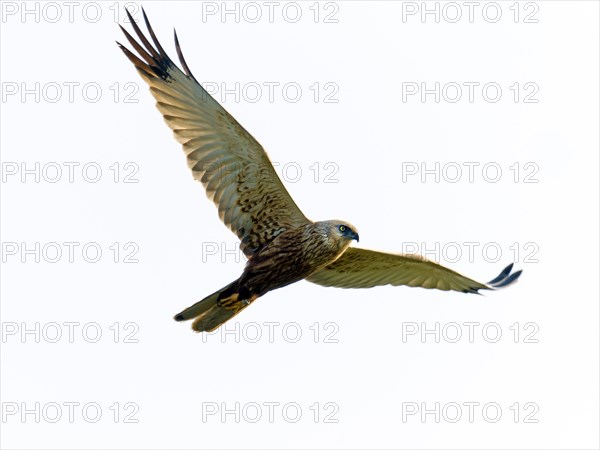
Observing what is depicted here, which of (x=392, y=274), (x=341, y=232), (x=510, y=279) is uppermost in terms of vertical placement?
(x=341, y=232)

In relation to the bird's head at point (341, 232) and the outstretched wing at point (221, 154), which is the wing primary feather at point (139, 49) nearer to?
the outstretched wing at point (221, 154)

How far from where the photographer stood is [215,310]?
44.6 feet

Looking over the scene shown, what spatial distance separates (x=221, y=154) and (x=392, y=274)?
9.97 ft

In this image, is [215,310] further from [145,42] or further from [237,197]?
[145,42]

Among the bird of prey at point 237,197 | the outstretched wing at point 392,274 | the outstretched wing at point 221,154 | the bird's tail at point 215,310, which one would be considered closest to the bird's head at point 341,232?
the bird of prey at point 237,197

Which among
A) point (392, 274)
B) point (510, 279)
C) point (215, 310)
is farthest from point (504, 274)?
point (215, 310)

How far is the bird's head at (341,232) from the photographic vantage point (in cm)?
1363

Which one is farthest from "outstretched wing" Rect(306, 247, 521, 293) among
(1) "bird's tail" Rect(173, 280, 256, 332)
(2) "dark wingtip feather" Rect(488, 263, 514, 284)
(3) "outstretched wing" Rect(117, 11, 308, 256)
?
(1) "bird's tail" Rect(173, 280, 256, 332)

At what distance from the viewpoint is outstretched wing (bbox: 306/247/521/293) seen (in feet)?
48.6

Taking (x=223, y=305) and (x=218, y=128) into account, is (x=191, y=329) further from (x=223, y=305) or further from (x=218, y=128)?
(x=218, y=128)

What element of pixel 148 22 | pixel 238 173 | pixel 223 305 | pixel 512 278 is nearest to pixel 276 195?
pixel 238 173

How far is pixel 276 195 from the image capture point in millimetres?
13930

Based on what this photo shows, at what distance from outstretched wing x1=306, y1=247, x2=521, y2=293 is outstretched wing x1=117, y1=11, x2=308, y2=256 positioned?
1200 millimetres

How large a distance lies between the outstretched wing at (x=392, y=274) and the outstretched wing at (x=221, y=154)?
3.94 ft
